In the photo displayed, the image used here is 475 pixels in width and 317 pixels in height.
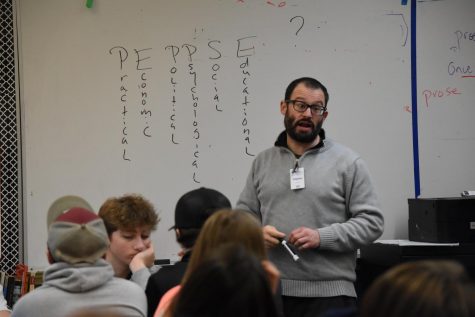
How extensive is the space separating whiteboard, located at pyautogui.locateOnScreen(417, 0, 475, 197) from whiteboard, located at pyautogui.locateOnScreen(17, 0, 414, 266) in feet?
0.35

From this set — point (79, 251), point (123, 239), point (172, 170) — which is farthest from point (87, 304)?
point (172, 170)

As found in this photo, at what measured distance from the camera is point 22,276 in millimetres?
3375

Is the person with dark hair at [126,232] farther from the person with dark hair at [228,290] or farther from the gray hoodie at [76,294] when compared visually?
the person with dark hair at [228,290]

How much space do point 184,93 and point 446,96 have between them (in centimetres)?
141

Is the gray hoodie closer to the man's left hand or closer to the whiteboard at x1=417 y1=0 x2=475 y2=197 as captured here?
the man's left hand

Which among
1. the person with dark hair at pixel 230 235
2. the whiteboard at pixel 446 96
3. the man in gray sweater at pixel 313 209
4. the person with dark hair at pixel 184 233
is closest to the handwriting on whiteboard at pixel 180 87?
the man in gray sweater at pixel 313 209

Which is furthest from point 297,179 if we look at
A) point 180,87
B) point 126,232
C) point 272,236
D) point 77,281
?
point 180,87

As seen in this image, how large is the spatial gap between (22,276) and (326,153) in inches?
69.5

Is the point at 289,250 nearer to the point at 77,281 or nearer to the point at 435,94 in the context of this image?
the point at 77,281

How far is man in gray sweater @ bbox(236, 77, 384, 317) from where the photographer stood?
246 centimetres

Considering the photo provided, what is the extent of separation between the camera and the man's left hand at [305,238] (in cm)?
238

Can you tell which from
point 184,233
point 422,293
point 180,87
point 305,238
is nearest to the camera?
point 422,293

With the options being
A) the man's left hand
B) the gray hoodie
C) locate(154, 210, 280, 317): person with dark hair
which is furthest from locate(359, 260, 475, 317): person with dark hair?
the man's left hand

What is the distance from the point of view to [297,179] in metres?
2.56
